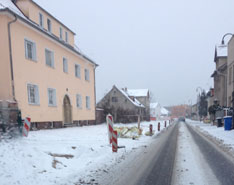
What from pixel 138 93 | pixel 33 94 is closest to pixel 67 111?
pixel 33 94

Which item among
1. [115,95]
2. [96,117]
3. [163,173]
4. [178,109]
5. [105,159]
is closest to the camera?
[163,173]

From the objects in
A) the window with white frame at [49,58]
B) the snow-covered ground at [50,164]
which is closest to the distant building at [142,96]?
the window with white frame at [49,58]

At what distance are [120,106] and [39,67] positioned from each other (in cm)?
2583

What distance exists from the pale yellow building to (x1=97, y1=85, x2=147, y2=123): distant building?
37.7 ft

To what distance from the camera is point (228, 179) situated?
13.9 feet

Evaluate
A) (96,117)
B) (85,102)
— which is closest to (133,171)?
(85,102)

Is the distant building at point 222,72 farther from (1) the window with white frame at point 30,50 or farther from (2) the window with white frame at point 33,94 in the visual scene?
(1) the window with white frame at point 30,50

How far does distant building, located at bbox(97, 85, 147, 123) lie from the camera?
31031mm

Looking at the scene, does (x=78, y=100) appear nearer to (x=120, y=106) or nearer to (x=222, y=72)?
(x=120, y=106)

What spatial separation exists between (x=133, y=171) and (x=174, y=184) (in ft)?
4.27

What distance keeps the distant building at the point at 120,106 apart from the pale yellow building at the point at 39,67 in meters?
11.5

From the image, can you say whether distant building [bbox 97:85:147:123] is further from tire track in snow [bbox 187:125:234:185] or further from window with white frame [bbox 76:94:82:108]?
tire track in snow [bbox 187:125:234:185]

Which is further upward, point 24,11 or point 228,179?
point 24,11

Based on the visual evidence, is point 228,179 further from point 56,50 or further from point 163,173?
point 56,50
